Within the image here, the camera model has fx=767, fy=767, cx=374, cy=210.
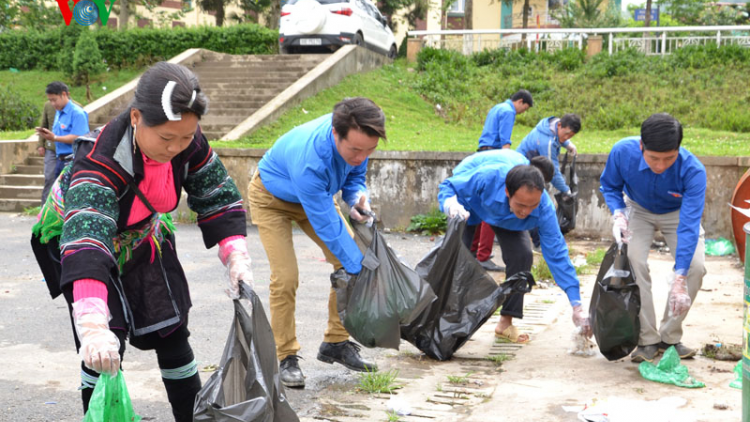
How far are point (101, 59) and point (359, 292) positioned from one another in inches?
658

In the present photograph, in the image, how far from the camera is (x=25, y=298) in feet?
20.3

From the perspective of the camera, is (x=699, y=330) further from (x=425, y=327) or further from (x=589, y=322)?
(x=425, y=327)

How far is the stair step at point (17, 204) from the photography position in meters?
11.6

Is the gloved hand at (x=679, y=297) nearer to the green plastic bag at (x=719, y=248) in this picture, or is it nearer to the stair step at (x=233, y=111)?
the green plastic bag at (x=719, y=248)

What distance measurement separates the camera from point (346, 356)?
4367mm

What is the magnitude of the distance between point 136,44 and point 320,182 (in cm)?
1784

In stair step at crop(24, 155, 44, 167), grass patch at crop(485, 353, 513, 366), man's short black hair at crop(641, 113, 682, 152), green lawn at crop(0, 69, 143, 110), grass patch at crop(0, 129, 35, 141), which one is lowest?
grass patch at crop(485, 353, 513, 366)

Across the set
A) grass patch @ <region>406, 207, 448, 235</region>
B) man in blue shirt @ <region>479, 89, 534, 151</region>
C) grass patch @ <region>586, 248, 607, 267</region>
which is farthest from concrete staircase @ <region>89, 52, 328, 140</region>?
grass patch @ <region>586, 248, 607, 267</region>

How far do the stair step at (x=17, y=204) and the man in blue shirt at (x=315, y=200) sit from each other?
28.0 feet

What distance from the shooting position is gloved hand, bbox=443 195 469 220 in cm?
452

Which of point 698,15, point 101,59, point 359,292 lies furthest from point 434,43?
point 698,15

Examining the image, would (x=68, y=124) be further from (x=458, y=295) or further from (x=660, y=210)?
(x=660, y=210)

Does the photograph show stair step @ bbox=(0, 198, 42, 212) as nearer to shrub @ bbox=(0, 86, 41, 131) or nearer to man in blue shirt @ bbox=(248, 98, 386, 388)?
shrub @ bbox=(0, 86, 41, 131)

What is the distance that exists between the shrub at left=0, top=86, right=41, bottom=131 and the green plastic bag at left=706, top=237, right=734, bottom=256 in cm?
1378
